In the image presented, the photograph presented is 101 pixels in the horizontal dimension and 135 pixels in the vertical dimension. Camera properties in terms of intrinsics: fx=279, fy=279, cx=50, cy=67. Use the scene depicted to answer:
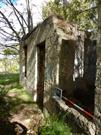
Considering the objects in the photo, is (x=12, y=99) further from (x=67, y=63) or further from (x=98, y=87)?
(x=98, y=87)

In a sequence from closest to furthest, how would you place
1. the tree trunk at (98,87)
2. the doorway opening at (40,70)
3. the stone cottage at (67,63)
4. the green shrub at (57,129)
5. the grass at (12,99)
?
the tree trunk at (98,87), the green shrub at (57,129), the stone cottage at (67,63), the grass at (12,99), the doorway opening at (40,70)

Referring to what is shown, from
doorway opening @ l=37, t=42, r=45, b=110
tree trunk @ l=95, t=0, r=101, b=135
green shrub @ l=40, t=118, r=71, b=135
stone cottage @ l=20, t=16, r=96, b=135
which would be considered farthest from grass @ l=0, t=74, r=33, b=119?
tree trunk @ l=95, t=0, r=101, b=135

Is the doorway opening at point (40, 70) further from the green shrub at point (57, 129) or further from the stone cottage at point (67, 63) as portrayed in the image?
the green shrub at point (57, 129)

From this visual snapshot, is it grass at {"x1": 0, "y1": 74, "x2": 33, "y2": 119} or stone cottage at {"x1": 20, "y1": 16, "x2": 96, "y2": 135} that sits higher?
stone cottage at {"x1": 20, "y1": 16, "x2": 96, "y2": 135}

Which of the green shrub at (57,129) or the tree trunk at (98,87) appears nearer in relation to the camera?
the tree trunk at (98,87)

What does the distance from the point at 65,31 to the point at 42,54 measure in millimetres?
2927

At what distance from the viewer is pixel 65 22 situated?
7934 millimetres

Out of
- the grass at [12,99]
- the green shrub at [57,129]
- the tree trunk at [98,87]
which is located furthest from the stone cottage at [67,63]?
the tree trunk at [98,87]

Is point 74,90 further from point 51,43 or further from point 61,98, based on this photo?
point 51,43

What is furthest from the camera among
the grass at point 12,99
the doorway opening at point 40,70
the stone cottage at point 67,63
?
the doorway opening at point 40,70

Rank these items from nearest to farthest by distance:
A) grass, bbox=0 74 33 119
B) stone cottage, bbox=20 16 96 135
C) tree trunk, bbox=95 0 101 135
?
1. tree trunk, bbox=95 0 101 135
2. stone cottage, bbox=20 16 96 135
3. grass, bbox=0 74 33 119

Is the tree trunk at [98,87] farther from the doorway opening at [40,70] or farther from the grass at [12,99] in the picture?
the doorway opening at [40,70]

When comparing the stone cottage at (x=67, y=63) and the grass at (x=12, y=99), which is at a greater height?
the stone cottage at (x=67, y=63)

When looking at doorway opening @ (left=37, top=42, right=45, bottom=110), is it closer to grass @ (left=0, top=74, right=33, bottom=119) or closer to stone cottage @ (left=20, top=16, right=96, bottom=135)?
grass @ (left=0, top=74, right=33, bottom=119)
